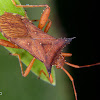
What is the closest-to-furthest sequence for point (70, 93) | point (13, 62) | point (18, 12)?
point (18, 12), point (13, 62), point (70, 93)

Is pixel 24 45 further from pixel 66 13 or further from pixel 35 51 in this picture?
pixel 66 13

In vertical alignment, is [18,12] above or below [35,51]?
above

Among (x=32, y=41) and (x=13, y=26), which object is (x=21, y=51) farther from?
(x=13, y=26)

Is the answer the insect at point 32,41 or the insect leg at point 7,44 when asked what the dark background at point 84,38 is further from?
the insect leg at point 7,44

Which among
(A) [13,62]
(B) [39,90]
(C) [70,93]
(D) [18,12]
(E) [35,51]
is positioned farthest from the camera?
(C) [70,93]

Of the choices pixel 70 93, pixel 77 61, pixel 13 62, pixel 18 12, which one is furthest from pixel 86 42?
pixel 18 12

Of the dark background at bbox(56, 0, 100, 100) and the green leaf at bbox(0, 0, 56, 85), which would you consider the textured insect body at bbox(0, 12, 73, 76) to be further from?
the dark background at bbox(56, 0, 100, 100)

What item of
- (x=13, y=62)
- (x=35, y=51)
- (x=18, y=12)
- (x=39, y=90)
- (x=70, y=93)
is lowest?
(x=70, y=93)

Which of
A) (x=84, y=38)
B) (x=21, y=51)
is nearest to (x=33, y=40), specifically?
(x=21, y=51)
